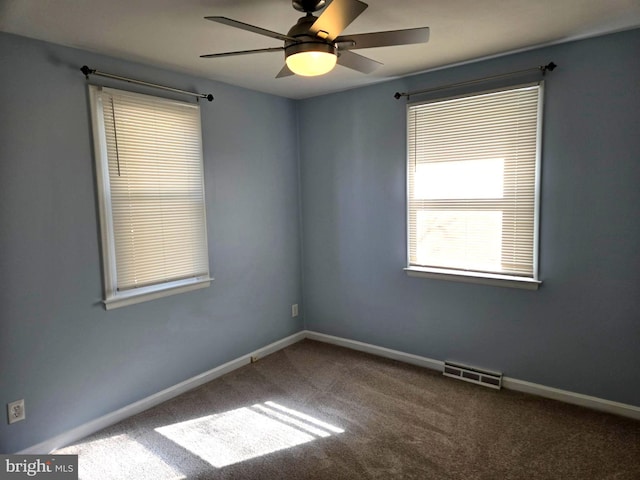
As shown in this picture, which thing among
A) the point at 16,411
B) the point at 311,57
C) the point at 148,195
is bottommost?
the point at 16,411

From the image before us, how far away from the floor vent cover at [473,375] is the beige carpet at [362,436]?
2.4 inches

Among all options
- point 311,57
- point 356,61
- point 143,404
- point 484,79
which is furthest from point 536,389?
point 143,404

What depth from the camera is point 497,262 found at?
9.60 feet

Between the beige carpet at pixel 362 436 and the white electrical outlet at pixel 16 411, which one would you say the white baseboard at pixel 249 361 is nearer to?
the beige carpet at pixel 362 436

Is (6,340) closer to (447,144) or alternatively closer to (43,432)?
(43,432)

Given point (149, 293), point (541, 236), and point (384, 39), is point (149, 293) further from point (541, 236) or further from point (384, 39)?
point (541, 236)

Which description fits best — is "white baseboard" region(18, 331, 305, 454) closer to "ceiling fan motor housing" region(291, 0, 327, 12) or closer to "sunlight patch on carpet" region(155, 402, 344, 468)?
"sunlight patch on carpet" region(155, 402, 344, 468)

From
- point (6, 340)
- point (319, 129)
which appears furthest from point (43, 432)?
point (319, 129)

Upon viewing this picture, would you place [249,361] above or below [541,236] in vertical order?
below

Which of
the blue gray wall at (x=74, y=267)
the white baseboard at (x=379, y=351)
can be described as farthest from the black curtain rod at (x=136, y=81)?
the white baseboard at (x=379, y=351)

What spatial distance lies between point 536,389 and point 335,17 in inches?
110

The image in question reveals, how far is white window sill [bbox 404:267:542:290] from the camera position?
2797 mm

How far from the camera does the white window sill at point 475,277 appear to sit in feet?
9.18

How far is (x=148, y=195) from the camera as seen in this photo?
2768 mm
